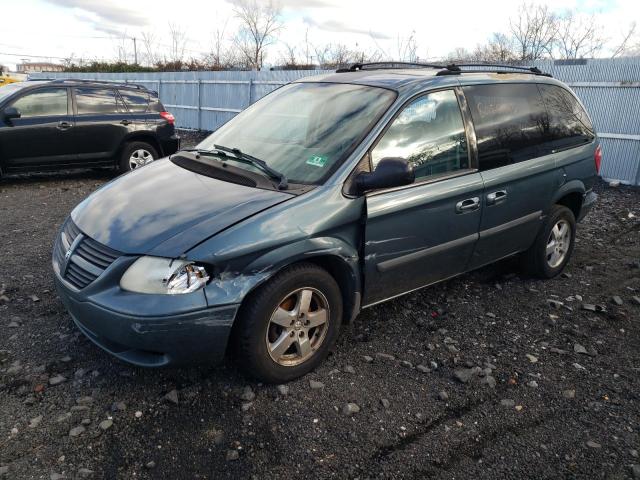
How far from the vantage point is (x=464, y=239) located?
13.1 ft

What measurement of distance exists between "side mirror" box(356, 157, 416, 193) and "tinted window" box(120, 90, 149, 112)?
7.40 m

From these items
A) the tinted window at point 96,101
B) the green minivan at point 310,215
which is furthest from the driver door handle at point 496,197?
the tinted window at point 96,101

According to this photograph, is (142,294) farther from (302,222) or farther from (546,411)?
(546,411)

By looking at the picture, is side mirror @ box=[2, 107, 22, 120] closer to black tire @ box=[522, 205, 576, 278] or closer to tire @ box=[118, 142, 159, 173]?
tire @ box=[118, 142, 159, 173]

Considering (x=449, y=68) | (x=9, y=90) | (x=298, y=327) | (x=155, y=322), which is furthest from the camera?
(x=9, y=90)

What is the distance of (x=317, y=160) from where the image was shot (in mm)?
3445

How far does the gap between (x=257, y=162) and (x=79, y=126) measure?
6.43 metres

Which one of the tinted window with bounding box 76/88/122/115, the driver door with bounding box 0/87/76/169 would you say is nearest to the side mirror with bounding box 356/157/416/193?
the driver door with bounding box 0/87/76/169

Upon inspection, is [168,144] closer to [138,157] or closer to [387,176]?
[138,157]

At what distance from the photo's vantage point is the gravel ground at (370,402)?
2639 mm

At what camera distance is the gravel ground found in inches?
104

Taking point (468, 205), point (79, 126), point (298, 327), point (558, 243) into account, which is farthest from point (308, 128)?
point (79, 126)

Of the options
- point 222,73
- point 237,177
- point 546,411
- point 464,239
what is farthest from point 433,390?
point 222,73

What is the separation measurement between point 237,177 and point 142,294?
1021mm
